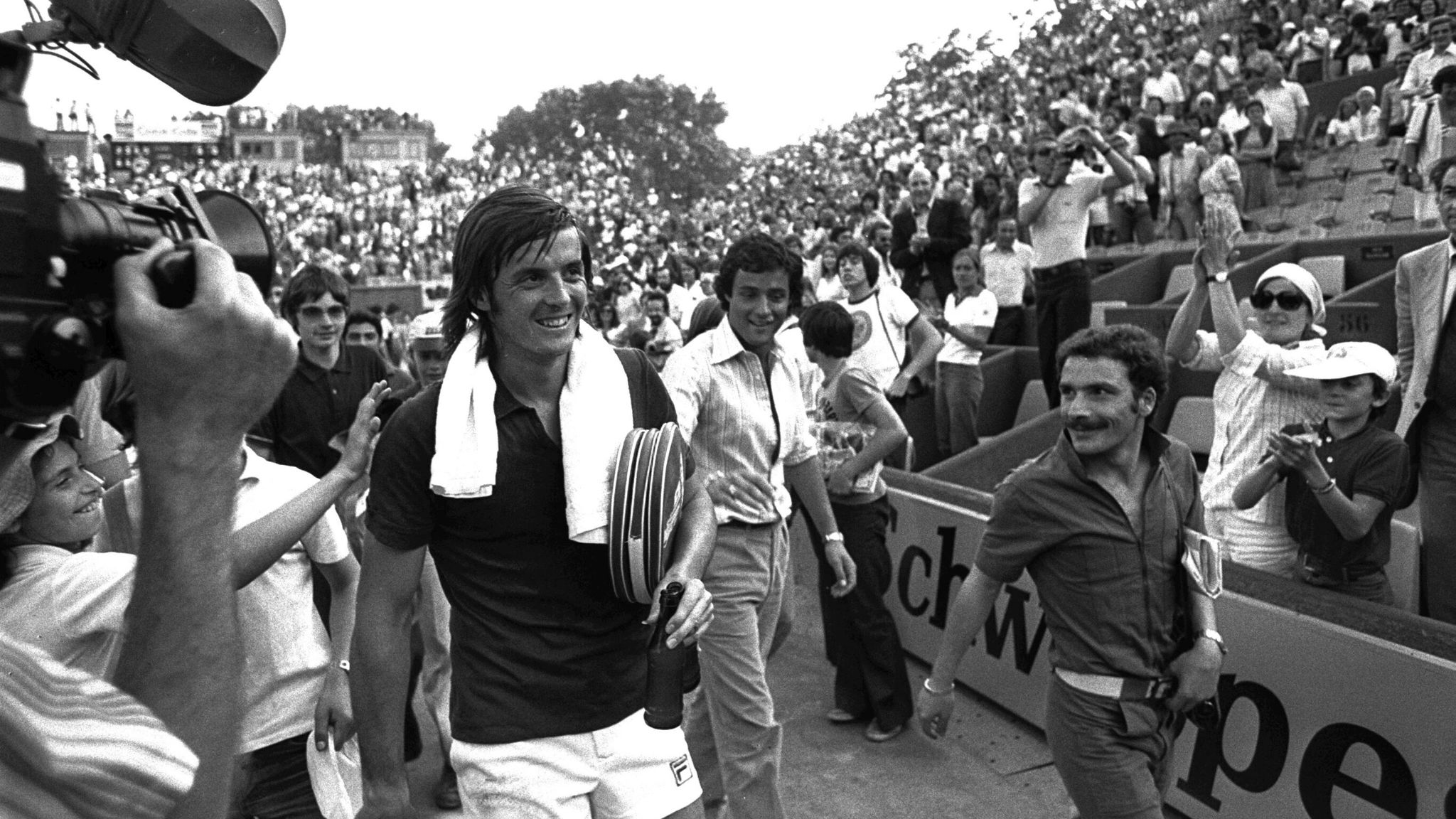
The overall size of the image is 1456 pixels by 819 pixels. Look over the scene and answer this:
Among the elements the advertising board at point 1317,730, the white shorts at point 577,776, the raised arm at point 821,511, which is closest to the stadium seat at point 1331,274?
the advertising board at point 1317,730

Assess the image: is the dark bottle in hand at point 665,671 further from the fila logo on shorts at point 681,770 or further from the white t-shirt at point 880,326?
the white t-shirt at point 880,326

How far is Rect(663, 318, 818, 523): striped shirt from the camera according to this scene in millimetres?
4121

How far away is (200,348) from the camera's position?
105 centimetres

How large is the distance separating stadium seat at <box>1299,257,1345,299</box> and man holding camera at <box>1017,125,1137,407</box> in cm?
190

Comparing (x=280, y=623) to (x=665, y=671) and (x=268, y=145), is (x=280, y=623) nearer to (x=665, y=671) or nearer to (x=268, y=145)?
(x=665, y=671)

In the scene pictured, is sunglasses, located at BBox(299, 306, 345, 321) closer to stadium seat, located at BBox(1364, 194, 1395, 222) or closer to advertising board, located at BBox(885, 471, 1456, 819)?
advertising board, located at BBox(885, 471, 1456, 819)

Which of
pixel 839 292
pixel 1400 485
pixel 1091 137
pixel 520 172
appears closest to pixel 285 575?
pixel 1400 485

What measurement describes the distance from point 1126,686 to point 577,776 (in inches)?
60.3

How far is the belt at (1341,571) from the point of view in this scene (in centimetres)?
418

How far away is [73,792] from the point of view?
0.92 m

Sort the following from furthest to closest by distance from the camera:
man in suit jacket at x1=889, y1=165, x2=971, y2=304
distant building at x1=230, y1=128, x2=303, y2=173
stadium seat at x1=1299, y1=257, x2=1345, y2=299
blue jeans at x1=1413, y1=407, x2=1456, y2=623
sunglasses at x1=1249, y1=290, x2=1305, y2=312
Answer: distant building at x1=230, y1=128, x2=303, y2=173
man in suit jacket at x1=889, y1=165, x2=971, y2=304
stadium seat at x1=1299, y1=257, x2=1345, y2=299
sunglasses at x1=1249, y1=290, x2=1305, y2=312
blue jeans at x1=1413, y1=407, x2=1456, y2=623

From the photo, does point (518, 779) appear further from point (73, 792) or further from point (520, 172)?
point (520, 172)

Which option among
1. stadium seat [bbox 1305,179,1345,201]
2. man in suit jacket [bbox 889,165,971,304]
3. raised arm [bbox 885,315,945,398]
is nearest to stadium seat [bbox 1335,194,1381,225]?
stadium seat [bbox 1305,179,1345,201]

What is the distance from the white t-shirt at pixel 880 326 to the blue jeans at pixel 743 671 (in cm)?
325
